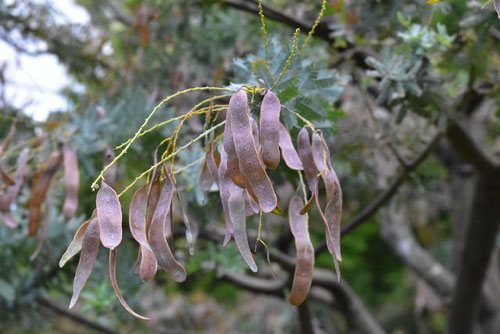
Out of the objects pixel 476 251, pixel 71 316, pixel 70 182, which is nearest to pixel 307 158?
pixel 70 182

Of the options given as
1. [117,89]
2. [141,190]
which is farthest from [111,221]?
[117,89]

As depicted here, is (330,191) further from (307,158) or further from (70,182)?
(70,182)

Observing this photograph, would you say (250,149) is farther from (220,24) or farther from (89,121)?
(220,24)

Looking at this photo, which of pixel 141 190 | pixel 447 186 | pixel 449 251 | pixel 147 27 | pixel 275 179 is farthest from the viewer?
pixel 449 251

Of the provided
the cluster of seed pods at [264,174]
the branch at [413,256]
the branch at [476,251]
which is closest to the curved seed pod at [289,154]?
the cluster of seed pods at [264,174]

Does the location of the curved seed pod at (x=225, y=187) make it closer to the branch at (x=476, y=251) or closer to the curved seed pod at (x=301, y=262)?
the curved seed pod at (x=301, y=262)

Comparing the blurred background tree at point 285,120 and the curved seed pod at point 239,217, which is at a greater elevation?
the curved seed pod at point 239,217

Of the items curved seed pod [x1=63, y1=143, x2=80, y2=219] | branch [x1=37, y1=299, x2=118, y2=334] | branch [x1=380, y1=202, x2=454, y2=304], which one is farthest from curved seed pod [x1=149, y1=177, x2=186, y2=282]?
branch [x1=380, y1=202, x2=454, y2=304]
